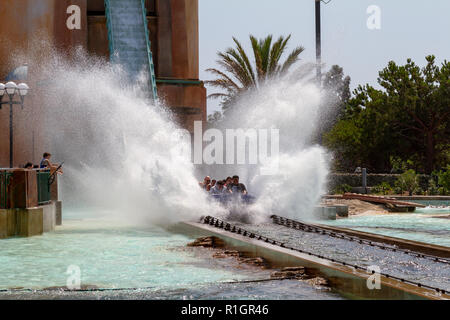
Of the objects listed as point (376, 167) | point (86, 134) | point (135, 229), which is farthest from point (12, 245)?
point (376, 167)

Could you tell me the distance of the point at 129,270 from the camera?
10.2 meters

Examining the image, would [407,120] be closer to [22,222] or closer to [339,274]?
[22,222]

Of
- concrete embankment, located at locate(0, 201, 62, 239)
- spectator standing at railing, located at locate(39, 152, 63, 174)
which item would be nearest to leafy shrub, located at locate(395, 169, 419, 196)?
spectator standing at railing, located at locate(39, 152, 63, 174)

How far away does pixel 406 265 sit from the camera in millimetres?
10133

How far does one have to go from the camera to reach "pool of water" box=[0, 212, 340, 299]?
27.1 feet

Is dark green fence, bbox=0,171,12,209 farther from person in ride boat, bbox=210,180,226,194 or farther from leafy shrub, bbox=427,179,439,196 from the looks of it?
leafy shrub, bbox=427,179,439,196

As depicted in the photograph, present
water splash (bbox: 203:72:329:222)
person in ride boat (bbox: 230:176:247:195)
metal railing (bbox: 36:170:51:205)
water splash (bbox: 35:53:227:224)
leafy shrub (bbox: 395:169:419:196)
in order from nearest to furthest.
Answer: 1. metal railing (bbox: 36:170:51:205)
2. person in ride boat (bbox: 230:176:247:195)
3. water splash (bbox: 35:53:227:224)
4. water splash (bbox: 203:72:329:222)
5. leafy shrub (bbox: 395:169:419:196)

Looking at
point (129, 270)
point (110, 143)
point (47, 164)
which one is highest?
point (110, 143)

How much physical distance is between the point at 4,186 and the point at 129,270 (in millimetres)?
5526

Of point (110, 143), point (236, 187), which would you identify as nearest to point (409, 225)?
point (236, 187)

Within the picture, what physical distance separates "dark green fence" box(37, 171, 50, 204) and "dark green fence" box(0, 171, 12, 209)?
116 centimetres

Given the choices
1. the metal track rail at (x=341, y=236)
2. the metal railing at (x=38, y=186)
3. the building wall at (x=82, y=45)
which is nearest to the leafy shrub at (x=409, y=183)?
the building wall at (x=82, y=45)

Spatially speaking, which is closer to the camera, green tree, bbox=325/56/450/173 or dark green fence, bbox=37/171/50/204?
dark green fence, bbox=37/171/50/204
